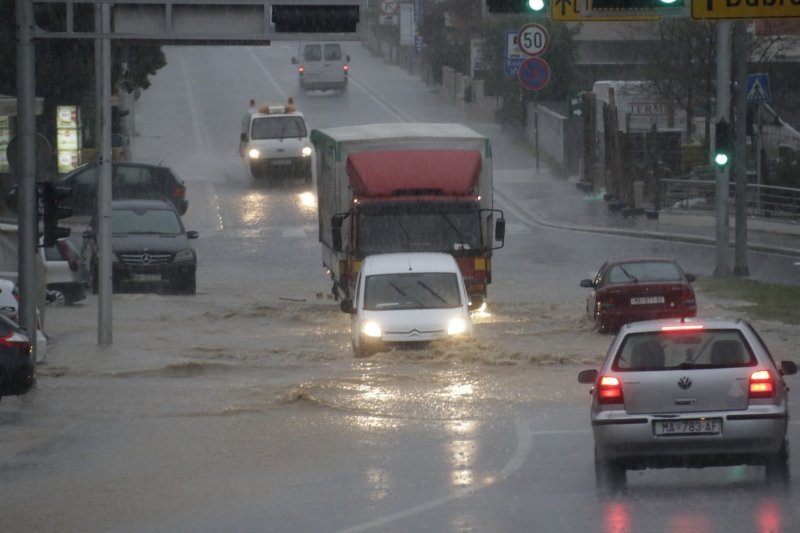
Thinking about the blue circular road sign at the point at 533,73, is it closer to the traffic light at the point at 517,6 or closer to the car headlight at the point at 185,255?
the car headlight at the point at 185,255

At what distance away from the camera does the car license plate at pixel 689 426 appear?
1241 cm

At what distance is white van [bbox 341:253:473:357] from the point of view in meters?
22.9

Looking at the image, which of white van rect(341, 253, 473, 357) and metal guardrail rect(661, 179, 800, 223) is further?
metal guardrail rect(661, 179, 800, 223)

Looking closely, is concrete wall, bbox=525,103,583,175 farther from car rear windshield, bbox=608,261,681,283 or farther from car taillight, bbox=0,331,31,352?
car taillight, bbox=0,331,31,352

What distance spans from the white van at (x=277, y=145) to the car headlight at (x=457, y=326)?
28988mm

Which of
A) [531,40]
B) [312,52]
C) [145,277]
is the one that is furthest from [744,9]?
[312,52]

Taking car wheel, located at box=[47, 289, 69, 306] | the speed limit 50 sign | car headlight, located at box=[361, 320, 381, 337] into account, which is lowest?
car wheel, located at box=[47, 289, 69, 306]

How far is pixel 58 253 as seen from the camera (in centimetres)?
3064

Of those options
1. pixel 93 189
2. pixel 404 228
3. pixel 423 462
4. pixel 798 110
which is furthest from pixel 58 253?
pixel 798 110

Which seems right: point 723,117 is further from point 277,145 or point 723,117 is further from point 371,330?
point 277,145

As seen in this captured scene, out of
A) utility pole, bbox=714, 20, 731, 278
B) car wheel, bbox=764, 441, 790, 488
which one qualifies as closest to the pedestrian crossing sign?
utility pole, bbox=714, 20, 731, 278

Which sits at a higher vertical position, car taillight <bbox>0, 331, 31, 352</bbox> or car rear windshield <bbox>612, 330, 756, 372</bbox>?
car rear windshield <bbox>612, 330, 756, 372</bbox>

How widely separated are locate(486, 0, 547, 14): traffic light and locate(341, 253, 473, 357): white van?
497 centimetres

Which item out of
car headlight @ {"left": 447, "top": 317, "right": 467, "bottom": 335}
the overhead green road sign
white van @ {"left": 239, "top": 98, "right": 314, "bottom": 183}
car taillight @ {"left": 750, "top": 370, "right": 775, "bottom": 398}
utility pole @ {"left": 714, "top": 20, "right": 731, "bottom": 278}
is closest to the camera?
car taillight @ {"left": 750, "top": 370, "right": 775, "bottom": 398}
